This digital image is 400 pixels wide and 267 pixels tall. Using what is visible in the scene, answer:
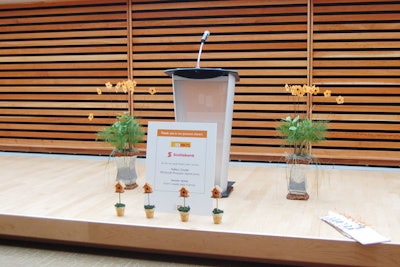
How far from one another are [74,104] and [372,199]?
12.4 ft

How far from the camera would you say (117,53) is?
17.2ft

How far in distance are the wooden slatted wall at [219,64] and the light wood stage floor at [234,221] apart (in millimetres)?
1116

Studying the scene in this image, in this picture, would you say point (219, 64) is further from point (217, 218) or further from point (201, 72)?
point (217, 218)

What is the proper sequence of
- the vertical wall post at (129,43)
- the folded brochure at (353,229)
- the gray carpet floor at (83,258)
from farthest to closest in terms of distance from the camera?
the vertical wall post at (129,43)
the gray carpet floor at (83,258)
the folded brochure at (353,229)

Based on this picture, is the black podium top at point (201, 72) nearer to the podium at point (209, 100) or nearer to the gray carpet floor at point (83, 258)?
the podium at point (209, 100)

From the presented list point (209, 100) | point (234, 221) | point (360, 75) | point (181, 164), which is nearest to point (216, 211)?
point (234, 221)

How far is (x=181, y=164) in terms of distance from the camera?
8.68 ft

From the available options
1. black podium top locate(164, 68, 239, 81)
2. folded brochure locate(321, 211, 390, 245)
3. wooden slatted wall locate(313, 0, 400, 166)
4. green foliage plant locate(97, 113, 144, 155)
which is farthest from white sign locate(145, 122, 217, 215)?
wooden slatted wall locate(313, 0, 400, 166)

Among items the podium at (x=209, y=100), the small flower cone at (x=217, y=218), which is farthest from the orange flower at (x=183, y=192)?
the podium at (x=209, y=100)

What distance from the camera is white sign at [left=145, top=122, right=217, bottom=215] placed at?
102 inches

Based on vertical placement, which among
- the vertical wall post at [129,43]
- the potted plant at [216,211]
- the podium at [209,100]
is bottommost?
the potted plant at [216,211]

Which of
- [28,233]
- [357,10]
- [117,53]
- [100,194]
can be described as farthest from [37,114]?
[357,10]

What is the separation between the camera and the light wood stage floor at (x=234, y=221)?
2.26m

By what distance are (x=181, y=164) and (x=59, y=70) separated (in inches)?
134
